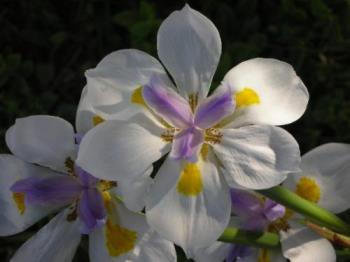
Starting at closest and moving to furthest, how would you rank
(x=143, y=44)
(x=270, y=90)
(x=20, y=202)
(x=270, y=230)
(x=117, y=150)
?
(x=117, y=150), (x=270, y=90), (x=20, y=202), (x=270, y=230), (x=143, y=44)

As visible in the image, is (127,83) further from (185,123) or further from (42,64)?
(42,64)

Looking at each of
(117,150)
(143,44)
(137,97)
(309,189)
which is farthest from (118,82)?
(143,44)

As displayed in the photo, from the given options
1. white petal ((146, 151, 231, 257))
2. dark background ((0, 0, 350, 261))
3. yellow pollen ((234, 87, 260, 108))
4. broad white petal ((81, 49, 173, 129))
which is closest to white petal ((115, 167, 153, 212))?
white petal ((146, 151, 231, 257))

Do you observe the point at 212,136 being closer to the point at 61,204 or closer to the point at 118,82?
the point at 118,82

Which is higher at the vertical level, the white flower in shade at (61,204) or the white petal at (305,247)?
the white flower in shade at (61,204)

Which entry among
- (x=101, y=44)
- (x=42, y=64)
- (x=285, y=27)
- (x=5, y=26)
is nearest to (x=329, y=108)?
(x=285, y=27)

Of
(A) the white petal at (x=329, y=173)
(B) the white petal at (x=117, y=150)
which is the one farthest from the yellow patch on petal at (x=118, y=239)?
(A) the white petal at (x=329, y=173)

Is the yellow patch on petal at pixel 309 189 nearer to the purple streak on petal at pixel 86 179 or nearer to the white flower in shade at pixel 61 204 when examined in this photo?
the white flower in shade at pixel 61 204
